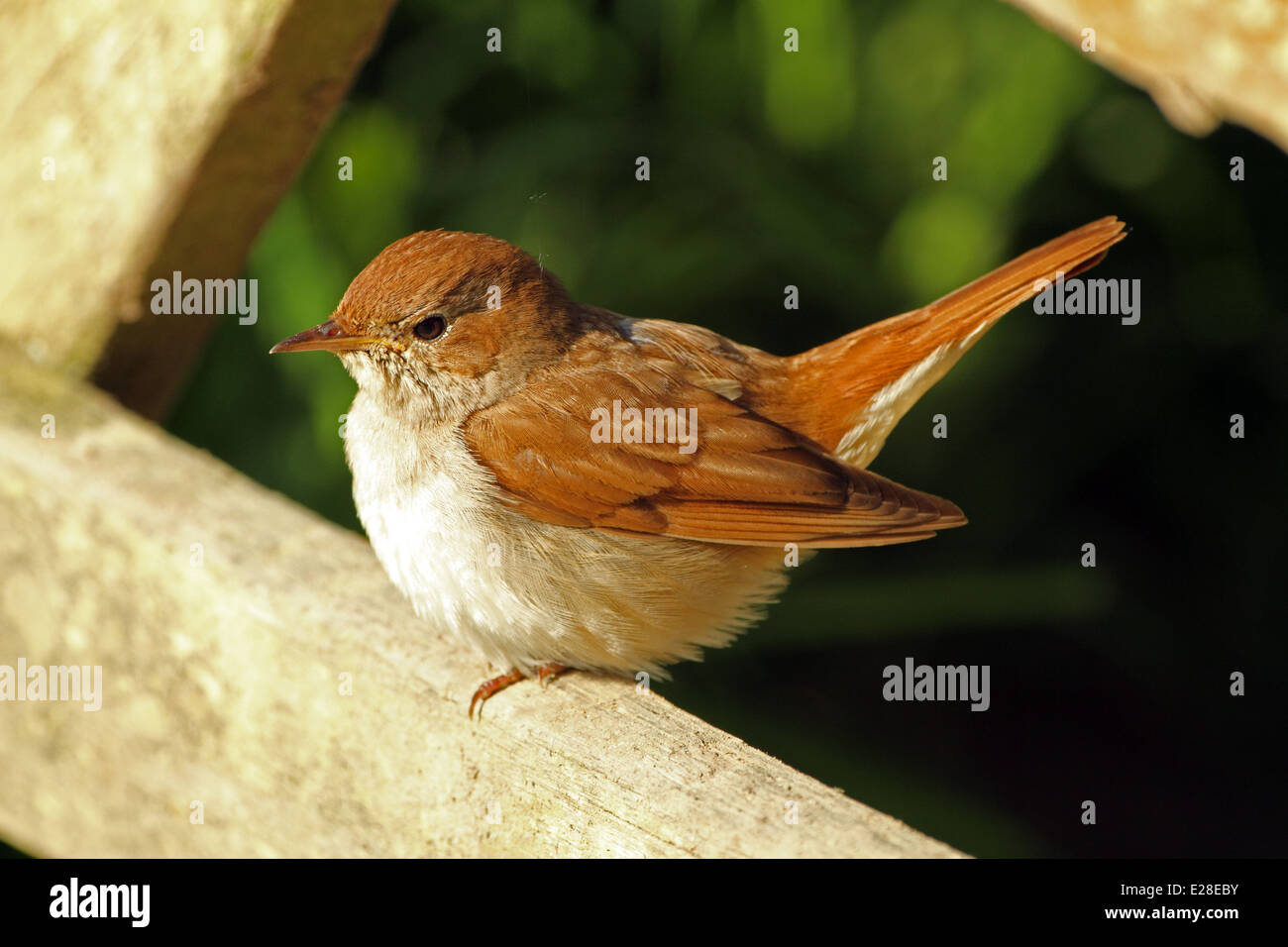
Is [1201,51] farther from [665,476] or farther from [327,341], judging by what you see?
[327,341]

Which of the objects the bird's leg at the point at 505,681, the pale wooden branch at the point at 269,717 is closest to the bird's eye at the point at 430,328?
the pale wooden branch at the point at 269,717

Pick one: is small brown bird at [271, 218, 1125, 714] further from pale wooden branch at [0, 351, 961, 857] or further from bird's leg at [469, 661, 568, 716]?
pale wooden branch at [0, 351, 961, 857]

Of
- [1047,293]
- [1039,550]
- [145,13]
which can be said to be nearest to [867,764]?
[1039,550]

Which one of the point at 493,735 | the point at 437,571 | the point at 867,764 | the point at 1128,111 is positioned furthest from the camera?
the point at 1128,111

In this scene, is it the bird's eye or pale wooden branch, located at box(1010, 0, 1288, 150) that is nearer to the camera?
pale wooden branch, located at box(1010, 0, 1288, 150)

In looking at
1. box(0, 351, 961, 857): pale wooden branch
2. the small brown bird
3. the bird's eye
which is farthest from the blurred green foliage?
the bird's eye

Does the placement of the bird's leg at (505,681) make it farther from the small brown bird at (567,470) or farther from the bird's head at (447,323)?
the bird's head at (447,323)

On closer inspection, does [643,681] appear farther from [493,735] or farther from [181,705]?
[181,705]
